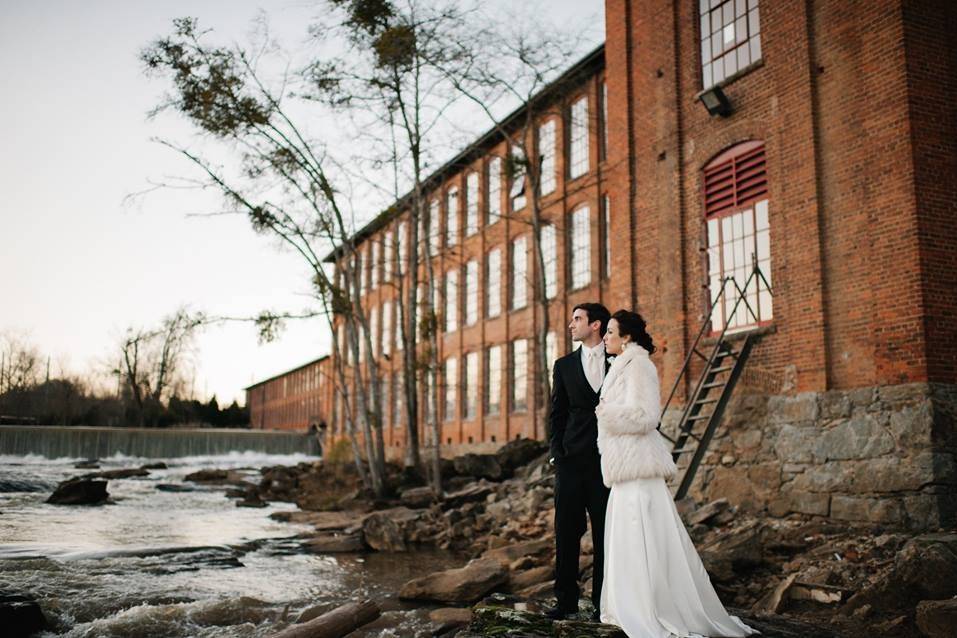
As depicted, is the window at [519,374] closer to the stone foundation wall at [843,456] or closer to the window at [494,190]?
the window at [494,190]

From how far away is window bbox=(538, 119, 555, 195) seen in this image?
83.8ft

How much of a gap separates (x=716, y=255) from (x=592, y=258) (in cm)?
1040

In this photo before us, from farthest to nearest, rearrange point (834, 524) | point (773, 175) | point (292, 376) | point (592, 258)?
1. point (292, 376)
2. point (592, 258)
3. point (773, 175)
4. point (834, 524)

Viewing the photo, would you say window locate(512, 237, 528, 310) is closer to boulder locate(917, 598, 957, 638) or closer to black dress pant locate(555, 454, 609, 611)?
boulder locate(917, 598, 957, 638)

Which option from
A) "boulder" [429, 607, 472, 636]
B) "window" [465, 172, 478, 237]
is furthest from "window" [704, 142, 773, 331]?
"window" [465, 172, 478, 237]

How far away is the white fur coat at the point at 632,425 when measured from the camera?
480 cm

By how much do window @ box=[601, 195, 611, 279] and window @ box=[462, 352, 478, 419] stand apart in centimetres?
854

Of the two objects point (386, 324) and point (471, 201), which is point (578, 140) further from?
point (386, 324)

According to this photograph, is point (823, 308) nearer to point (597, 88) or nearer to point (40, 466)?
point (597, 88)

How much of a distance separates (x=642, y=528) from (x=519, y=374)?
21723 mm

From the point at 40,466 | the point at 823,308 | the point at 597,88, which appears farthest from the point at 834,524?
the point at 40,466

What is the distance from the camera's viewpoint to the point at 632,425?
4797mm

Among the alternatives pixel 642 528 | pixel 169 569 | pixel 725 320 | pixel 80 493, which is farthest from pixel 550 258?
pixel 642 528

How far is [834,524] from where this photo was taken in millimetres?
9469
